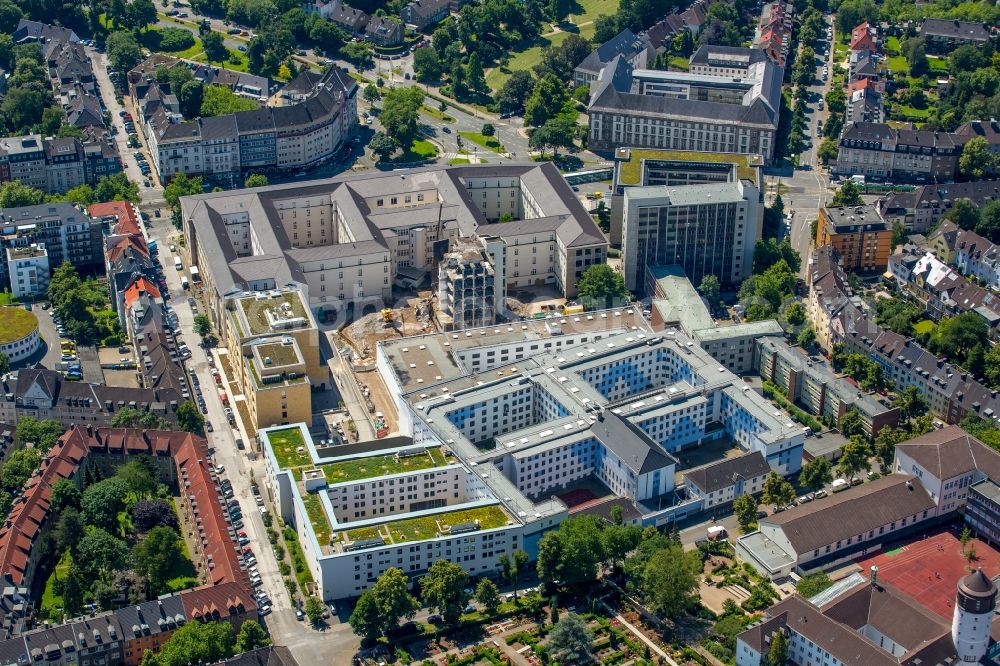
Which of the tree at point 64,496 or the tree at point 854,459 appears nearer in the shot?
the tree at point 64,496

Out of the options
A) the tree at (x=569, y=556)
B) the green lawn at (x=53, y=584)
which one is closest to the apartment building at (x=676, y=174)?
the tree at (x=569, y=556)

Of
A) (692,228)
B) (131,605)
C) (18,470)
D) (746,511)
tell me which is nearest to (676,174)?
(692,228)

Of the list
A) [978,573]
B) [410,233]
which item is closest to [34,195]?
[410,233]

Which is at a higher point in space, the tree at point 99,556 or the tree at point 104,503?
the tree at point 104,503

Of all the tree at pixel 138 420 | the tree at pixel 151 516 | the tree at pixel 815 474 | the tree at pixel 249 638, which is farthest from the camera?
the tree at pixel 138 420

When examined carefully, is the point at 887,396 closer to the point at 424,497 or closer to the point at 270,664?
the point at 424,497

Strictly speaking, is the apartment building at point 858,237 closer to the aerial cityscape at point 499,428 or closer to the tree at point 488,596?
the aerial cityscape at point 499,428
